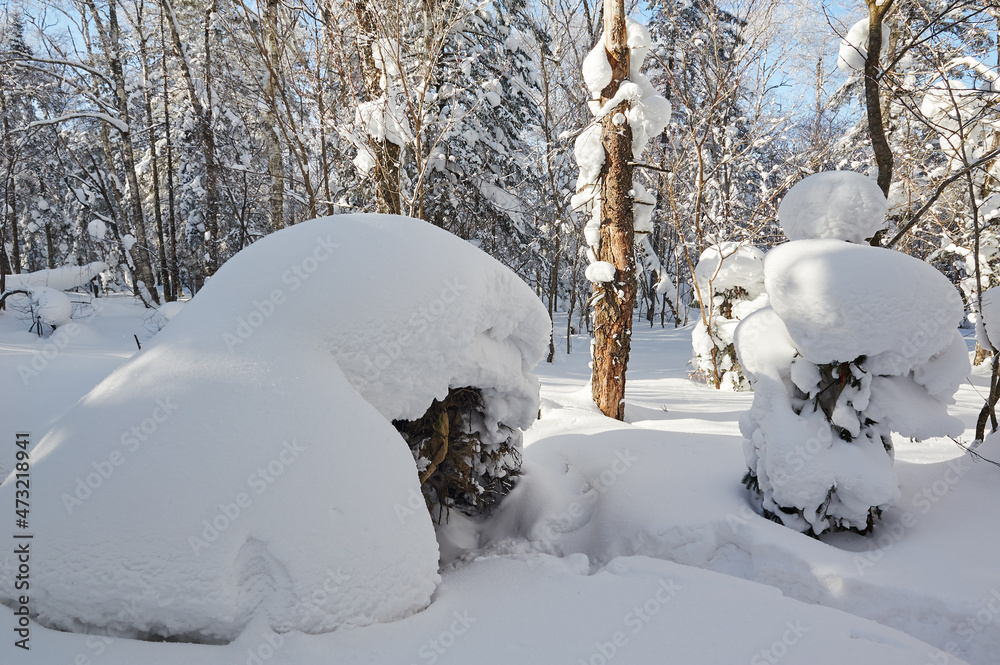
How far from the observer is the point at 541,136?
14.3 meters

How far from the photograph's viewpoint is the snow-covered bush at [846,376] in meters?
2.83

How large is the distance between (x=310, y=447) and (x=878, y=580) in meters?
2.90

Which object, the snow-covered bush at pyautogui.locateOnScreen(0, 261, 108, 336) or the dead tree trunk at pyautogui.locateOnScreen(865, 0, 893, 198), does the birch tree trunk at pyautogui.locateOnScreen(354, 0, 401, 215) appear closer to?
the dead tree trunk at pyautogui.locateOnScreen(865, 0, 893, 198)

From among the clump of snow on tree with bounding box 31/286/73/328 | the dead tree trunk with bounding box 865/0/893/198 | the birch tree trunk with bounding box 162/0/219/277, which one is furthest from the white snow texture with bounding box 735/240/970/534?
the clump of snow on tree with bounding box 31/286/73/328

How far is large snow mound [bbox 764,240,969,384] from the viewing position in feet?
9.19

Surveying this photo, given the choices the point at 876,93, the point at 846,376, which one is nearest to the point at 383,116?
the point at 876,93

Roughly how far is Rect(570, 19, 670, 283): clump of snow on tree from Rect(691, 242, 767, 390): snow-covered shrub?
11.6 ft

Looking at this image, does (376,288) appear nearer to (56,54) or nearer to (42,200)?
(56,54)

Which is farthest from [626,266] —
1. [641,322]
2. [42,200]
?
[42,200]

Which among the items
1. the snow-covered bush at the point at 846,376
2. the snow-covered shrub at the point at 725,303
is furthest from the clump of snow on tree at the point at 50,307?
the snow-covered bush at the point at 846,376

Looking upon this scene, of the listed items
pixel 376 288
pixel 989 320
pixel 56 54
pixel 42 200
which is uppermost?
pixel 56 54

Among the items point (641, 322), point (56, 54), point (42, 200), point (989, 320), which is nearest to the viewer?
point (989, 320)

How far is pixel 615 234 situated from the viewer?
5641 millimetres

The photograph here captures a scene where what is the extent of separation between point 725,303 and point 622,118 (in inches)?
205
